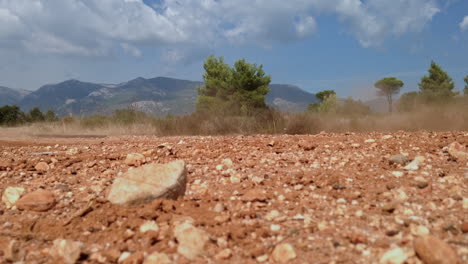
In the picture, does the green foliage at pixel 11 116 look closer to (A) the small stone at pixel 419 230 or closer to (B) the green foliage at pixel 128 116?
(B) the green foliage at pixel 128 116

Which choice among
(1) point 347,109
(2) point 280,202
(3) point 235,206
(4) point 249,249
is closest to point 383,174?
(2) point 280,202

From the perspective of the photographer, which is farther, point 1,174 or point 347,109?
point 347,109

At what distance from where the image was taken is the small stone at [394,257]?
176 cm

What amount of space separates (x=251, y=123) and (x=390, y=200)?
1073 cm

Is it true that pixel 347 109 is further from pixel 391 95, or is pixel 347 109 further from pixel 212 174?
pixel 391 95

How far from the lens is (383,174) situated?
334cm

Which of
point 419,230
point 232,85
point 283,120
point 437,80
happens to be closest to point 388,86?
point 437,80

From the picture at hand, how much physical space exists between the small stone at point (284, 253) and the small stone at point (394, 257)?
0.47 meters

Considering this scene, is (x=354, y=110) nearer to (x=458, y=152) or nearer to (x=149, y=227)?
(x=458, y=152)

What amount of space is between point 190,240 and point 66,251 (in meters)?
0.75

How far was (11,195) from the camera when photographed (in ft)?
10.4

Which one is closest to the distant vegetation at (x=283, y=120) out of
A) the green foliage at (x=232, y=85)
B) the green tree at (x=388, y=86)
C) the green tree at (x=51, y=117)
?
the green tree at (x=51, y=117)

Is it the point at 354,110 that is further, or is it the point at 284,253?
the point at 354,110

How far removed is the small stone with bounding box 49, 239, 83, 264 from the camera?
2008 millimetres
